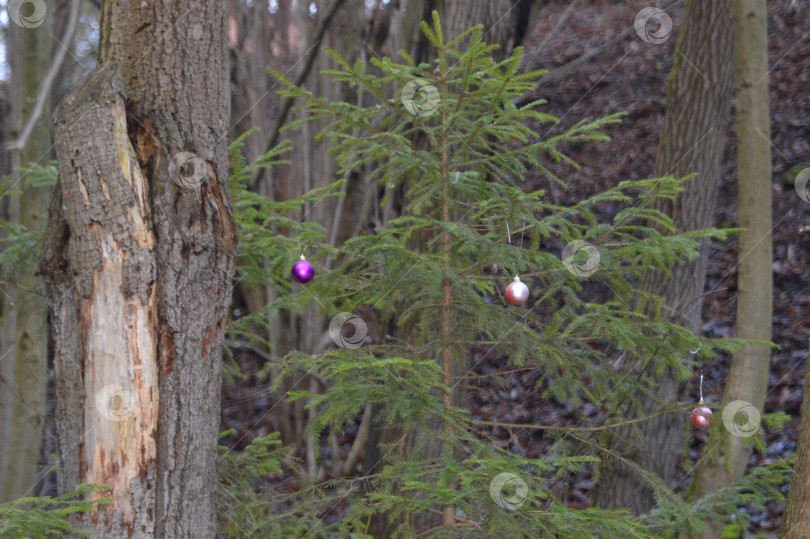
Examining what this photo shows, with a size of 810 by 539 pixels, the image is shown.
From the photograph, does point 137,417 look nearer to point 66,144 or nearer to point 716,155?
point 66,144

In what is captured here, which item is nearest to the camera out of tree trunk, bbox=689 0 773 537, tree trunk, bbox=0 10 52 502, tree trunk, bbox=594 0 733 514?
tree trunk, bbox=689 0 773 537

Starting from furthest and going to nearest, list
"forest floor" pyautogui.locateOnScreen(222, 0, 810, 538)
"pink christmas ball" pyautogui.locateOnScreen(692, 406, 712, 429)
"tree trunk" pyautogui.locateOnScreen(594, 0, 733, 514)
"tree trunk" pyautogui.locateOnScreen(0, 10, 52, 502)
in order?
"forest floor" pyautogui.locateOnScreen(222, 0, 810, 538), "tree trunk" pyautogui.locateOnScreen(594, 0, 733, 514), "tree trunk" pyautogui.locateOnScreen(0, 10, 52, 502), "pink christmas ball" pyautogui.locateOnScreen(692, 406, 712, 429)

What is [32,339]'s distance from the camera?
14.3 ft

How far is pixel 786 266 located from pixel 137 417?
607 cm

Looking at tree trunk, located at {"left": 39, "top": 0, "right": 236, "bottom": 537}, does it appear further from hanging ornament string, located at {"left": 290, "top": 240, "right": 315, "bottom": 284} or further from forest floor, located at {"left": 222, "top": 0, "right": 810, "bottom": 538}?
forest floor, located at {"left": 222, "top": 0, "right": 810, "bottom": 538}

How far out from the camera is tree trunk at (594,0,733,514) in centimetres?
446

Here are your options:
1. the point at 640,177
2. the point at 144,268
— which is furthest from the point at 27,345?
the point at 640,177

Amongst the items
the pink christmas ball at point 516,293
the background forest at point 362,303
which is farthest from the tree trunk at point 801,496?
the pink christmas ball at point 516,293

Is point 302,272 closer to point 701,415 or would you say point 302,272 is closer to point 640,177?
point 701,415

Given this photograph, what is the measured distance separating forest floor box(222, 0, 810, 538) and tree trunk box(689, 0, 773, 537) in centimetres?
35

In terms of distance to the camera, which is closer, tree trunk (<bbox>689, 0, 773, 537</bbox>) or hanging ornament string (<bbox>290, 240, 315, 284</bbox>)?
hanging ornament string (<bbox>290, 240, 315, 284</bbox>)

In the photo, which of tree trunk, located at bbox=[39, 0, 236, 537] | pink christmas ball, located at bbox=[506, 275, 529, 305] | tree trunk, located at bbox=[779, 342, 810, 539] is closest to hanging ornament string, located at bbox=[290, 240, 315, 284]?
tree trunk, located at bbox=[39, 0, 236, 537]

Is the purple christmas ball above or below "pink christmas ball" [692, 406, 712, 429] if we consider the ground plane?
above

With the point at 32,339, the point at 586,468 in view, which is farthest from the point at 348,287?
the point at 586,468
